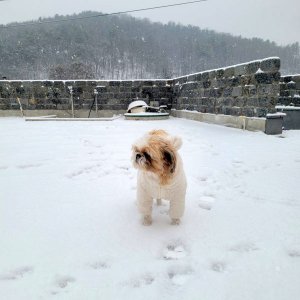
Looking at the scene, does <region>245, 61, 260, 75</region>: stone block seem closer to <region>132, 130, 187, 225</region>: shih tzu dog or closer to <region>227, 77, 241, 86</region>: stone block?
<region>227, 77, 241, 86</region>: stone block

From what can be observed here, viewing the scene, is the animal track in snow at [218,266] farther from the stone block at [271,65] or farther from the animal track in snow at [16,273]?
the stone block at [271,65]

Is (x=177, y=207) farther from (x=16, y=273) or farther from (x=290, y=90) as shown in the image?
(x=290, y=90)

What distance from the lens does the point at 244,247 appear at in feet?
6.75

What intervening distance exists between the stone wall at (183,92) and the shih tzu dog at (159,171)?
16.8ft

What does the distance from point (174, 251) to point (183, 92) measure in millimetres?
9735

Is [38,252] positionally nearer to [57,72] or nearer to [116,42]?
[57,72]

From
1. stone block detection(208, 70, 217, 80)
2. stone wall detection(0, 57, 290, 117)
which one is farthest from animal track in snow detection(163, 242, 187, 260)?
stone block detection(208, 70, 217, 80)

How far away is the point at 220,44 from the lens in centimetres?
7369

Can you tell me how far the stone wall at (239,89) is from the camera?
646 centimetres

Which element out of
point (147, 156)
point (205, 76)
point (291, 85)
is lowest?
point (147, 156)

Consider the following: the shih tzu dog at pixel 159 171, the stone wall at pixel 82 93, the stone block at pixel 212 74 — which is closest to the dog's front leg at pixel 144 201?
the shih tzu dog at pixel 159 171

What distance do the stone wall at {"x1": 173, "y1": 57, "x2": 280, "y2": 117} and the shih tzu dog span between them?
16.8 feet

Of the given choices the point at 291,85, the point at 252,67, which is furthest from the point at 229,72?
the point at 291,85

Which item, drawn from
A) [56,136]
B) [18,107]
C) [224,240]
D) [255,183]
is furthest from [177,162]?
[18,107]
